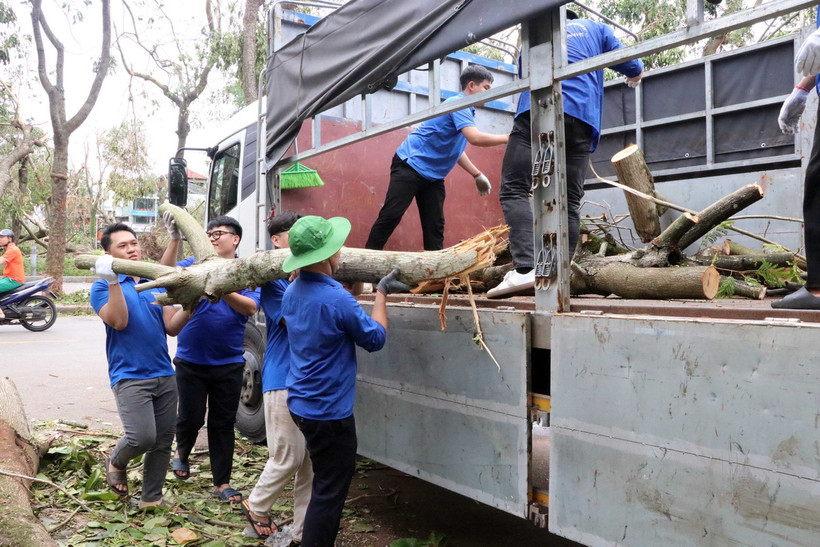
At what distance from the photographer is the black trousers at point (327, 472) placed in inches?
121

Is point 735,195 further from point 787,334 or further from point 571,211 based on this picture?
point 787,334

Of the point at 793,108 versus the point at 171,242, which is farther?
the point at 171,242

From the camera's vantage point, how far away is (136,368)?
3764 mm

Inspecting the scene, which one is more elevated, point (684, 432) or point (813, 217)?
point (813, 217)

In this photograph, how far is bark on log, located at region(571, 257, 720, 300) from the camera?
3.19 meters

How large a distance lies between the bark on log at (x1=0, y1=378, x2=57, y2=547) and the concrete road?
47.6 inches

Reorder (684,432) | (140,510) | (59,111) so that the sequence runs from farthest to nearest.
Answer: (59,111) → (140,510) → (684,432)

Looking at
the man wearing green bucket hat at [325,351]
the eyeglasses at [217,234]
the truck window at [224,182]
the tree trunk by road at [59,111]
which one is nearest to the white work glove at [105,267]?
the eyeglasses at [217,234]

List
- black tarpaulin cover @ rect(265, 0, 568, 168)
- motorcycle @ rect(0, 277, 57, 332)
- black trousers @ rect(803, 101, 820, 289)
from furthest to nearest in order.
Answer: motorcycle @ rect(0, 277, 57, 332) < black tarpaulin cover @ rect(265, 0, 568, 168) < black trousers @ rect(803, 101, 820, 289)

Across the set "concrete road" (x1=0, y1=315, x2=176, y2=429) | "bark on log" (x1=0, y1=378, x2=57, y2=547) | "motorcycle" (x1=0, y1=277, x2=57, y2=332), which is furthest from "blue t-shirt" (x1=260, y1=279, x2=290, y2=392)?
"motorcycle" (x1=0, y1=277, x2=57, y2=332)

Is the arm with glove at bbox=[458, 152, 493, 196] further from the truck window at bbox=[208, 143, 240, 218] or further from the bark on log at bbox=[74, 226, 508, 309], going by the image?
the truck window at bbox=[208, 143, 240, 218]

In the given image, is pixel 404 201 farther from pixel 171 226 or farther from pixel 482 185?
pixel 171 226

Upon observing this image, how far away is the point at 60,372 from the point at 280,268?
5846mm

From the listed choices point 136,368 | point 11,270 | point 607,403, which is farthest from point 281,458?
point 11,270
